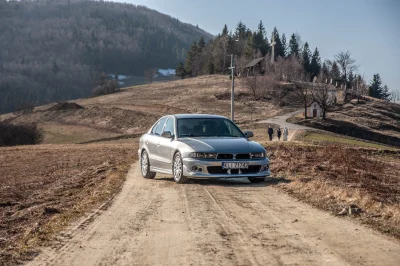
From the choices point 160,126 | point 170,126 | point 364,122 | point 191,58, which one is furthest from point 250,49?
point 170,126

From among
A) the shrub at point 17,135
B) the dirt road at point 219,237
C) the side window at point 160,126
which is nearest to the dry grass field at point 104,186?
the dirt road at point 219,237

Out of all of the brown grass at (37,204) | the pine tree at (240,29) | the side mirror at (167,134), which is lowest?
the brown grass at (37,204)

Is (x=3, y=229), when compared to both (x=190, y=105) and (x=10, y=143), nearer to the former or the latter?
(x=10, y=143)

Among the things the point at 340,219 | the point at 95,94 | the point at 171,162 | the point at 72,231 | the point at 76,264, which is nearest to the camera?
the point at 76,264

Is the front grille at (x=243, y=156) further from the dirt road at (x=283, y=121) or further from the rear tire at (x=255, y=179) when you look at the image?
the dirt road at (x=283, y=121)

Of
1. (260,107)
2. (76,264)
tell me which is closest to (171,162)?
(76,264)

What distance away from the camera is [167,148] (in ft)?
40.7

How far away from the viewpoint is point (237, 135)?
1264 cm

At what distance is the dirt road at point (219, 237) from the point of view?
498 cm

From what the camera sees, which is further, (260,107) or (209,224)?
(260,107)

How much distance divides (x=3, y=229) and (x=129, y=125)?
64839mm

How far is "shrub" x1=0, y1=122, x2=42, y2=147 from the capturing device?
6406 cm

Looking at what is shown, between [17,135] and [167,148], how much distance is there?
2244 inches

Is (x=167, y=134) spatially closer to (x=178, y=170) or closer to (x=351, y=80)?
(x=178, y=170)
